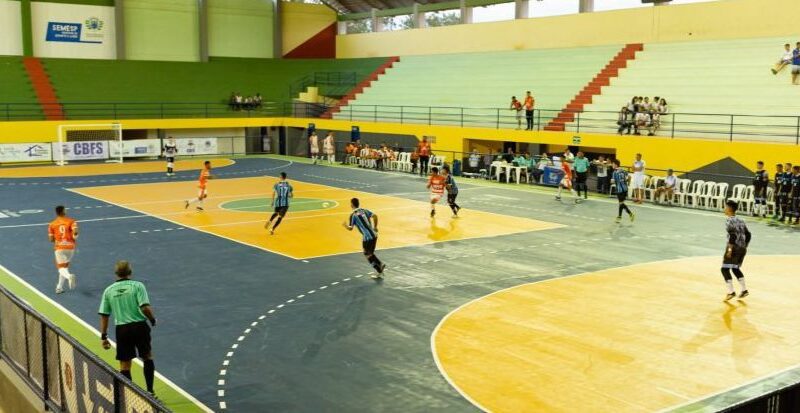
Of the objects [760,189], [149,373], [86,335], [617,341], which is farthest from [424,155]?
[149,373]

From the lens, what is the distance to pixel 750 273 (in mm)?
19109

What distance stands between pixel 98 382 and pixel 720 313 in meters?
11.8

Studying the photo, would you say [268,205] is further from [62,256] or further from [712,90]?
[712,90]

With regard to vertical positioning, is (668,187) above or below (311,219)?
above

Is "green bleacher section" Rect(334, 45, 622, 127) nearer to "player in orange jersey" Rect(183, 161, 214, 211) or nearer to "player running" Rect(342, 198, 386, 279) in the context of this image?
"player in orange jersey" Rect(183, 161, 214, 211)

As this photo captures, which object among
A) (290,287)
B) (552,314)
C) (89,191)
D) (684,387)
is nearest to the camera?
(684,387)

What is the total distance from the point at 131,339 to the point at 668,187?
25.5m

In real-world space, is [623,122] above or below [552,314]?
above

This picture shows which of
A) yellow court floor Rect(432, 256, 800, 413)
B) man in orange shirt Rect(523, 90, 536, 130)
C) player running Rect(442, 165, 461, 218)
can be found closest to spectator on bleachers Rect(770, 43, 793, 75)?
man in orange shirt Rect(523, 90, 536, 130)

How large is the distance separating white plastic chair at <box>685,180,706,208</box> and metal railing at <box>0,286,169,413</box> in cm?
2610

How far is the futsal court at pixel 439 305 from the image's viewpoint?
11.4 metres

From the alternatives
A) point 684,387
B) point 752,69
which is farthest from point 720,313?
point 752,69

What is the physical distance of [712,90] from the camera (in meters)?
36.5

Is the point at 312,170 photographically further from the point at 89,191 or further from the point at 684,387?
the point at 684,387
